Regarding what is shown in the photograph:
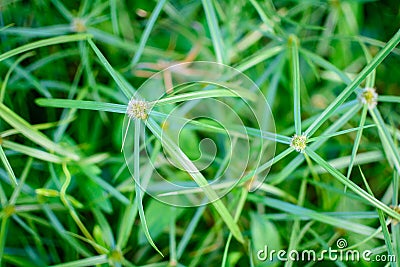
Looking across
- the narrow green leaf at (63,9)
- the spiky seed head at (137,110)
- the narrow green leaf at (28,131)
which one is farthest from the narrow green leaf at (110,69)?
the narrow green leaf at (63,9)

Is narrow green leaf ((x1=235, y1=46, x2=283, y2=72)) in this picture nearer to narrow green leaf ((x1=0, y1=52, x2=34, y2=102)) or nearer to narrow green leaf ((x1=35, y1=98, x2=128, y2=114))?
narrow green leaf ((x1=35, y1=98, x2=128, y2=114))

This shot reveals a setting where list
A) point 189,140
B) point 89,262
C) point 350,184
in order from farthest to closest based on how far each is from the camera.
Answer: point 189,140 < point 89,262 < point 350,184

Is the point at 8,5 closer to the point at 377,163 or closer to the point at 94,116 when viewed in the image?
the point at 94,116

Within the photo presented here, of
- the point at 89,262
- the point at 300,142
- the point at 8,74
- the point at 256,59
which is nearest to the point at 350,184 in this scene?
the point at 300,142

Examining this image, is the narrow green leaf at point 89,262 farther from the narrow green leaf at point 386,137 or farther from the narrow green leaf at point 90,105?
the narrow green leaf at point 386,137

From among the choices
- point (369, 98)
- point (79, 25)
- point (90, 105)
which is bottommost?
point (90, 105)

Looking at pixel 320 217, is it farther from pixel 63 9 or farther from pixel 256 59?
pixel 63 9

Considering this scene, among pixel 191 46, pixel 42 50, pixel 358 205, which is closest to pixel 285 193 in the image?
pixel 358 205

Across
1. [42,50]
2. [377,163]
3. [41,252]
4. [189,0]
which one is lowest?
[41,252]
